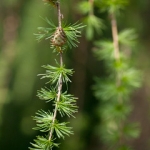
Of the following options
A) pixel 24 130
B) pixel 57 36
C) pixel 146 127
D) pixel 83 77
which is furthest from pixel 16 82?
pixel 146 127

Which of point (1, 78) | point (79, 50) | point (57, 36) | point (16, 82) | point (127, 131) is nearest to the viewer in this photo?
point (57, 36)

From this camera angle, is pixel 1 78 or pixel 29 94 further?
pixel 29 94

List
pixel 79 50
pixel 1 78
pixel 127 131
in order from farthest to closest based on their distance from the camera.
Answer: pixel 79 50
pixel 1 78
pixel 127 131

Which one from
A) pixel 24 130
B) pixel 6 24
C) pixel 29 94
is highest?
pixel 6 24

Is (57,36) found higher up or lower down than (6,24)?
lower down

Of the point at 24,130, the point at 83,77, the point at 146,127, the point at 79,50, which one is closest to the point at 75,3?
the point at 79,50

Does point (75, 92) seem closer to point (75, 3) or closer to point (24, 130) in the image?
point (24, 130)
